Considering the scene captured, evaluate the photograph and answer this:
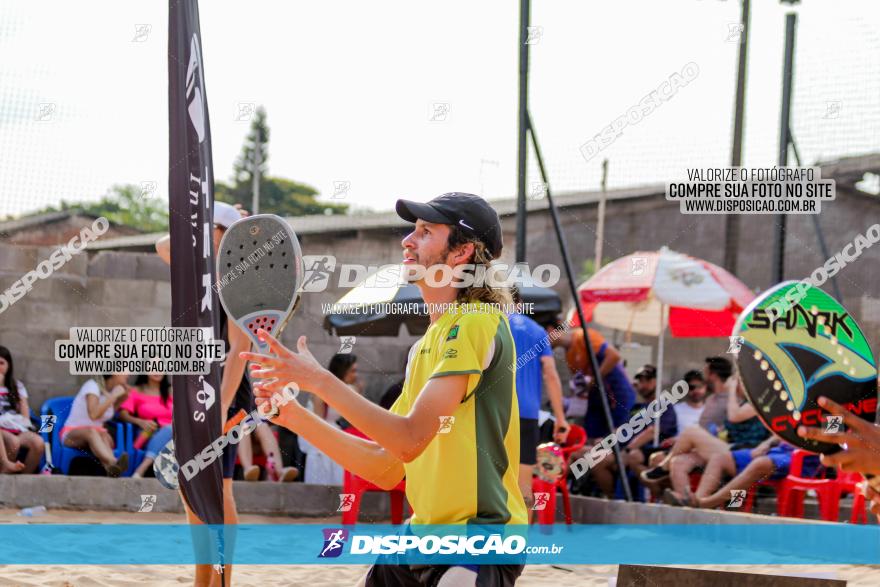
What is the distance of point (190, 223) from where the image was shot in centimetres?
398

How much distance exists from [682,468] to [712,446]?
0.95ft

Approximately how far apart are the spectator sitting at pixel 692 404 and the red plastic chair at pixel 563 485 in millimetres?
823

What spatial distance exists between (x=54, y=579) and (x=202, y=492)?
4.98 feet

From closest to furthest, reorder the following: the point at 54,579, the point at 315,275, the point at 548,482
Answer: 1. the point at 54,579
2. the point at 548,482
3. the point at 315,275

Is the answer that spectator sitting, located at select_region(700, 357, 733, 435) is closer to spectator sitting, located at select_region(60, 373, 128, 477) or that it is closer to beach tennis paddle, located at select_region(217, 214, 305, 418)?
spectator sitting, located at select_region(60, 373, 128, 477)

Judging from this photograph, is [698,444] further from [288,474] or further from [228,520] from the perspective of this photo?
[228,520]

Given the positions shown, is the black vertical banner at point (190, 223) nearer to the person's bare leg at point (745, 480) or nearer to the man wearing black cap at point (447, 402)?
the man wearing black cap at point (447, 402)

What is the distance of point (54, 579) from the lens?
5141 millimetres

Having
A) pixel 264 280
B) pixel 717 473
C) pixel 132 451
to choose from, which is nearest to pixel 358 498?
pixel 132 451

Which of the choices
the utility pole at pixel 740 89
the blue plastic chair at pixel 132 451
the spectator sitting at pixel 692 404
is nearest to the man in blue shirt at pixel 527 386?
the spectator sitting at pixel 692 404

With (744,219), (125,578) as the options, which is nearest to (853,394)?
(125,578)

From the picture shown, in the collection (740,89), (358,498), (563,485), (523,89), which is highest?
(740,89)

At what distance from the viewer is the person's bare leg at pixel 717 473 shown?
802 cm

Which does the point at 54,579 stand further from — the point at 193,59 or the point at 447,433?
the point at 447,433
